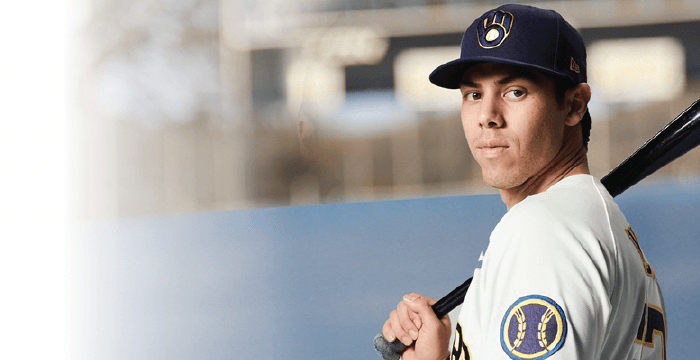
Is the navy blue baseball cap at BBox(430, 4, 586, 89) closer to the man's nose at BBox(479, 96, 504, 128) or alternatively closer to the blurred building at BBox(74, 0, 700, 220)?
the man's nose at BBox(479, 96, 504, 128)

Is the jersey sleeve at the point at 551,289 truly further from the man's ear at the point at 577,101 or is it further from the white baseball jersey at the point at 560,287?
the man's ear at the point at 577,101

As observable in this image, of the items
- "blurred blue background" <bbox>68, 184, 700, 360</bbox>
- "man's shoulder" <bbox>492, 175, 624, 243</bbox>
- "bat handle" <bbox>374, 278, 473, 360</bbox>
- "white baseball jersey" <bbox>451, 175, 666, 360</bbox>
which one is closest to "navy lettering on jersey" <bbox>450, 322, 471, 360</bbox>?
"white baseball jersey" <bbox>451, 175, 666, 360</bbox>

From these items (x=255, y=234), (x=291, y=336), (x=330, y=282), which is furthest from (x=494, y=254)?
(x=255, y=234)

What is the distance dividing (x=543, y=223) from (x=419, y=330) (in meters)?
0.39

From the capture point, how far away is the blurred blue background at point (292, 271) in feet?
17.0

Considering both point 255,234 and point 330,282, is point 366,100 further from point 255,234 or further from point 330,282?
point 330,282

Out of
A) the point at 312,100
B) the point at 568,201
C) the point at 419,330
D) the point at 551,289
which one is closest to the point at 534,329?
the point at 551,289

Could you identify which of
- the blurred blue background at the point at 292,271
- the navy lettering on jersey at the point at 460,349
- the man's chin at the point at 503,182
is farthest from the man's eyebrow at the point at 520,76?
the blurred blue background at the point at 292,271

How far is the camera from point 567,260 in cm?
69

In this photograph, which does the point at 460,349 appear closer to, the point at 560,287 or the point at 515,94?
the point at 560,287

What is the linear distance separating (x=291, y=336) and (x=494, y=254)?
4763 mm

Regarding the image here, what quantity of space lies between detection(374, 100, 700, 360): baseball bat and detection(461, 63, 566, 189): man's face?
0.10m

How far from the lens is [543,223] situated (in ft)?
2.33

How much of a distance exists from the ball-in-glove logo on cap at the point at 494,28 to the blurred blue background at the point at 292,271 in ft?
10.9
